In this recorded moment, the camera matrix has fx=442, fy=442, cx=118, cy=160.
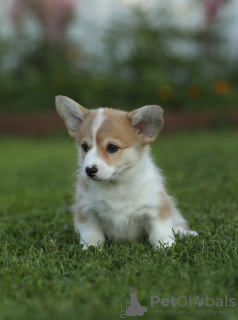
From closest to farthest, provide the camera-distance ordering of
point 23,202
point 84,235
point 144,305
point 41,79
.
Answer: point 144,305
point 84,235
point 23,202
point 41,79

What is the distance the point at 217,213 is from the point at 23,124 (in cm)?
902

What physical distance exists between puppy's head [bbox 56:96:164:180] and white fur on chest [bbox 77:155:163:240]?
0.12 meters

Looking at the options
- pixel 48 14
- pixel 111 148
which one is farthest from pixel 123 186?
pixel 48 14

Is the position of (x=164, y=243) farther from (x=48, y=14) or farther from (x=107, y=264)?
(x=48, y=14)

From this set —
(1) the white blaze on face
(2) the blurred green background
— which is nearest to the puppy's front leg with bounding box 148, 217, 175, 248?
(1) the white blaze on face

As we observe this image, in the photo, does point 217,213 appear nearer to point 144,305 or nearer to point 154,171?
point 154,171

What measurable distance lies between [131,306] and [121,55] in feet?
40.0

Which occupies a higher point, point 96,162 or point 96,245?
point 96,162

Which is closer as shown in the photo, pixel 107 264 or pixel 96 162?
pixel 107 264

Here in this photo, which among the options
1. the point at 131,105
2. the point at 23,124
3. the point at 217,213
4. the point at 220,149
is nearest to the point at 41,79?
the point at 23,124

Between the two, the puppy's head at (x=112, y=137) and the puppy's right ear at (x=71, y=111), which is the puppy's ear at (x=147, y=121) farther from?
the puppy's right ear at (x=71, y=111)

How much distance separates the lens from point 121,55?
13781mm

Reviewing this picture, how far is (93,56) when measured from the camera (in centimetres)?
1394

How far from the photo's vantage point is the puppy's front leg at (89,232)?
11.0 ft
